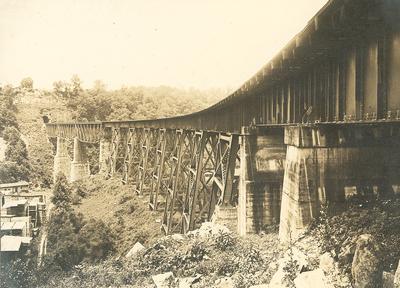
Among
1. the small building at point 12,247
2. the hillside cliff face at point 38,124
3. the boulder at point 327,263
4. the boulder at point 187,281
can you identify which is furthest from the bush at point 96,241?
the hillside cliff face at point 38,124

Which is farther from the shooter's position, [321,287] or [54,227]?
[54,227]

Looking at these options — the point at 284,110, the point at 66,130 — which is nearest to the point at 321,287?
the point at 284,110

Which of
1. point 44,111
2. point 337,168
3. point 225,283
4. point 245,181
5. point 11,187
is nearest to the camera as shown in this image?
point 225,283

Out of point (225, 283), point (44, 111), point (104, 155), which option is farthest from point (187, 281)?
point (44, 111)

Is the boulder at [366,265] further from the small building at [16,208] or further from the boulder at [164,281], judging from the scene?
the small building at [16,208]

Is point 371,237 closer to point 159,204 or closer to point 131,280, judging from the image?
point 131,280

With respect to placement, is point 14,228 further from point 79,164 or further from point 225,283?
point 225,283
